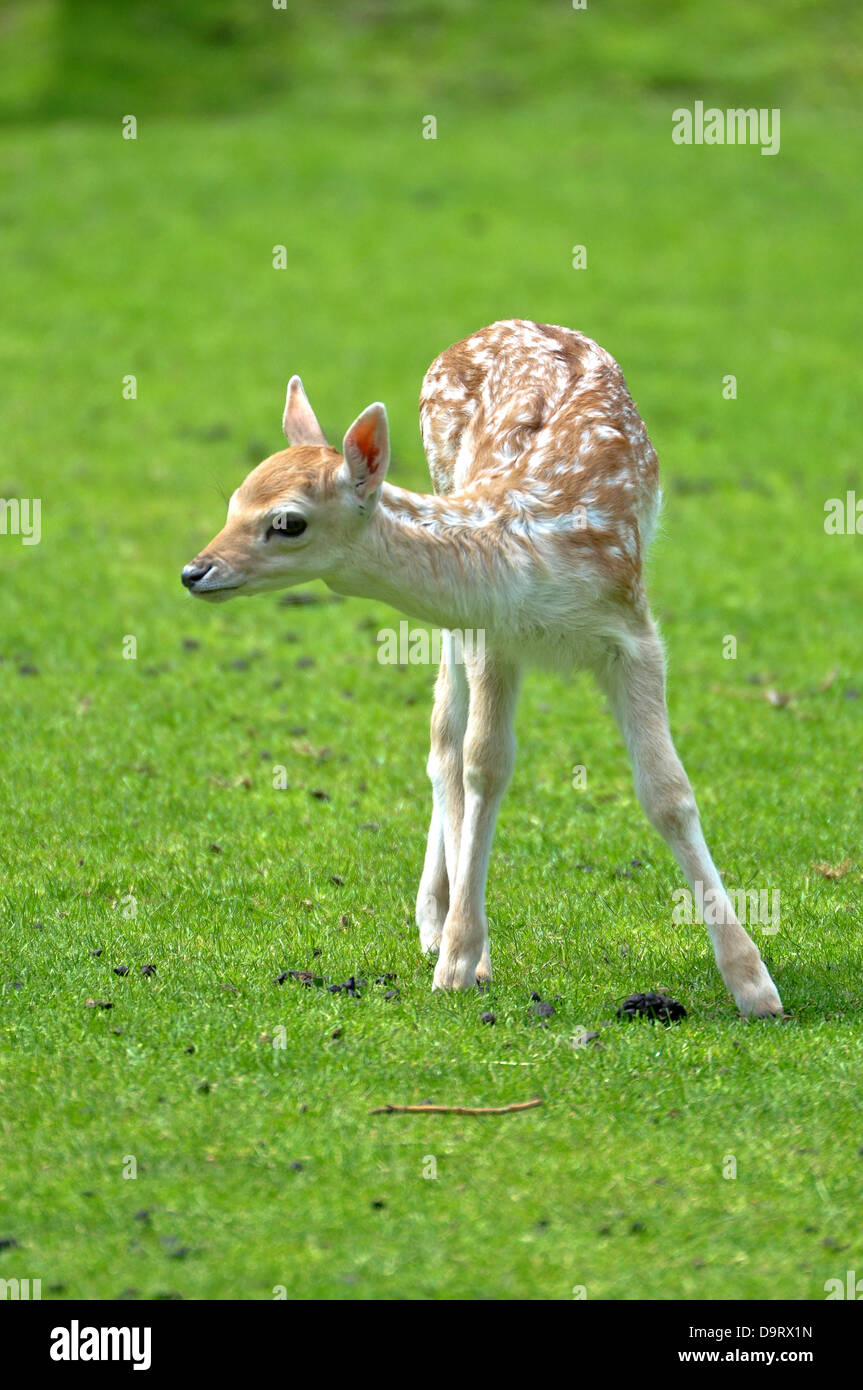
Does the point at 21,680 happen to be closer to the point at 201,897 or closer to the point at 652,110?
the point at 201,897

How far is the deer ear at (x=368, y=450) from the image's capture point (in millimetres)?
5465

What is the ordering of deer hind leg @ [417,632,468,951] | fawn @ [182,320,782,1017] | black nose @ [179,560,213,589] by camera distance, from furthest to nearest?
deer hind leg @ [417,632,468,951] → fawn @ [182,320,782,1017] → black nose @ [179,560,213,589]

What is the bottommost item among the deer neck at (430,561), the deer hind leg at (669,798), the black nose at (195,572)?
the deer hind leg at (669,798)

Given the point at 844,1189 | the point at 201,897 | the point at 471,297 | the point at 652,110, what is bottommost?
the point at 844,1189

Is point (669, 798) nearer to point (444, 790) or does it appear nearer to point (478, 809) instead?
point (478, 809)

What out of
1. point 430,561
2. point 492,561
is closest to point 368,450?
point 430,561

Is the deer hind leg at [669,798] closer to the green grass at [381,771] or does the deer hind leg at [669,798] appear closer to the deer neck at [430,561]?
the green grass at [381,771]

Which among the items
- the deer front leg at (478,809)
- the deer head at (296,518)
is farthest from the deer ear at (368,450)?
the deer front leg at (478,809)

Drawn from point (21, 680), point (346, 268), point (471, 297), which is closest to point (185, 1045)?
point (21, 680)

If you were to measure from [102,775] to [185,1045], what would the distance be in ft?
10.6

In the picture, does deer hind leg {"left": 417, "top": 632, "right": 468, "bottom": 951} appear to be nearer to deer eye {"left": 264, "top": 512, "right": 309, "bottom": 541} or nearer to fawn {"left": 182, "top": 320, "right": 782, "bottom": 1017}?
fawn {"left": 182, "top": 320, "right": 782, "bottom": 1017}

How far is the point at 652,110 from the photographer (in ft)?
87.7

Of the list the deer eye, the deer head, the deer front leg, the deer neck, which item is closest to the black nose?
the deer head

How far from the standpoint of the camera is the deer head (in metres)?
5.50
